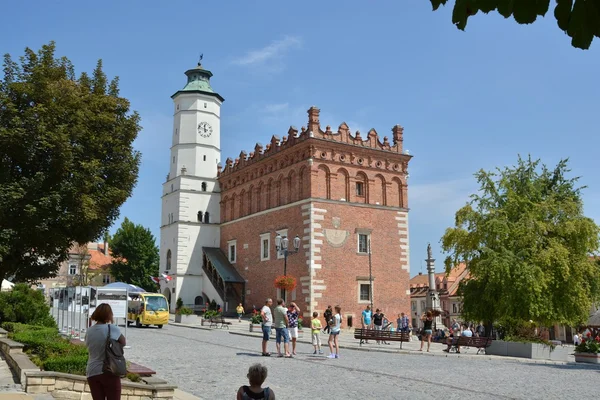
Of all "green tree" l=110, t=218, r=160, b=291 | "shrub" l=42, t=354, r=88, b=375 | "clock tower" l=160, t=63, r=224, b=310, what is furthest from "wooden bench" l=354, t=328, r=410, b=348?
"green tree" l=110, t=218, r=160, b=291

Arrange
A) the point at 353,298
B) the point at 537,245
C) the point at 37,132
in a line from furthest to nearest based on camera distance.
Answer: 1. the point at 353,298
2. the point at 537,245
3. the point at 37,132

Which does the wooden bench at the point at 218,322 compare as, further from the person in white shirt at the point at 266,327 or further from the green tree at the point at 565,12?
the green tree at the point at 565,12

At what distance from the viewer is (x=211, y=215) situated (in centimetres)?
4884

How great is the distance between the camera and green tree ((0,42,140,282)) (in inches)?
689

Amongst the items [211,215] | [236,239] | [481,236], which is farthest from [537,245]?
[211,215]

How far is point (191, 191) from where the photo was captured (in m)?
48.3

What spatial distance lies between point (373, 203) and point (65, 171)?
25087 mm

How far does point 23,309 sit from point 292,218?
2169cm

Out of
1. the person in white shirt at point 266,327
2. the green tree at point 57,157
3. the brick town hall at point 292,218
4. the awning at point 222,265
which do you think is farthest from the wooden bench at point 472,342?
the awning at point 222,265

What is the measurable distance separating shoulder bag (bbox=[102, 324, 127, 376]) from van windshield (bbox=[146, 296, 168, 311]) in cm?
2533

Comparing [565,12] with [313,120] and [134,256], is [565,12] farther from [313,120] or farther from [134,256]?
[134,256]

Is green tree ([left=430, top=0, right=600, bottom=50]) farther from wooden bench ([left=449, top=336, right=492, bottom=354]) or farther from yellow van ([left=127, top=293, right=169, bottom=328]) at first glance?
yellow van ([left=127, top=293, right=169, bottom=328])

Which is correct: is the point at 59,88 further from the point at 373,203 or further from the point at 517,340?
the point at 373,203

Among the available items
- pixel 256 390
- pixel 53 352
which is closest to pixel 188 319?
pixel 53 352
